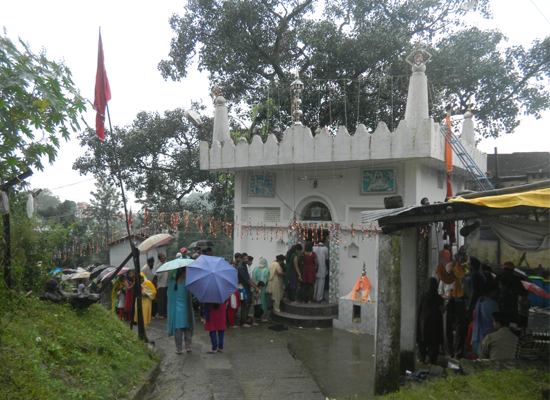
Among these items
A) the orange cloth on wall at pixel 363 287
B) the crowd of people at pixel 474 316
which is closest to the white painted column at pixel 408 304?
the crowd of people at pixel 474 316

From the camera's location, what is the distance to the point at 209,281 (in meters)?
6.44

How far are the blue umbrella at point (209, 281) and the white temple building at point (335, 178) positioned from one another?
3.58m

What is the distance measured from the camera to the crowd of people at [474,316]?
5379mm

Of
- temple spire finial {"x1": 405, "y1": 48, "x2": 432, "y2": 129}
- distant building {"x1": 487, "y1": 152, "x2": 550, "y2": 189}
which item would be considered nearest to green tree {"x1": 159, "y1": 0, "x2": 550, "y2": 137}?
distant building {"x1": 487, "y1": 152, "x2": 550, "y2": 189}

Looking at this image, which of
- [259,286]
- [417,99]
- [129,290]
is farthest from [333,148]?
[129,290]

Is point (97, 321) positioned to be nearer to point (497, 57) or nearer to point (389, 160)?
point (389, 160)

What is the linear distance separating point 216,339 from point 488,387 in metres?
4.37

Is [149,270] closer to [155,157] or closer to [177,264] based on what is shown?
[177,264]

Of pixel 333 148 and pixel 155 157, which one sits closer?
pixel 333 148

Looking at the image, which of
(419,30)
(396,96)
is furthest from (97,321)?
(419,30)

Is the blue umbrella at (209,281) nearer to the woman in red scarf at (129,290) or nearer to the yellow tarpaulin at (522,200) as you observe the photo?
the woman in red scarf at (129,290)

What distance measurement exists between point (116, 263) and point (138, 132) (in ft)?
23.9

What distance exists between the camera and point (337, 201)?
1070 centimetres

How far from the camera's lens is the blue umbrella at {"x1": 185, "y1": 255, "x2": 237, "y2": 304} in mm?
6422
